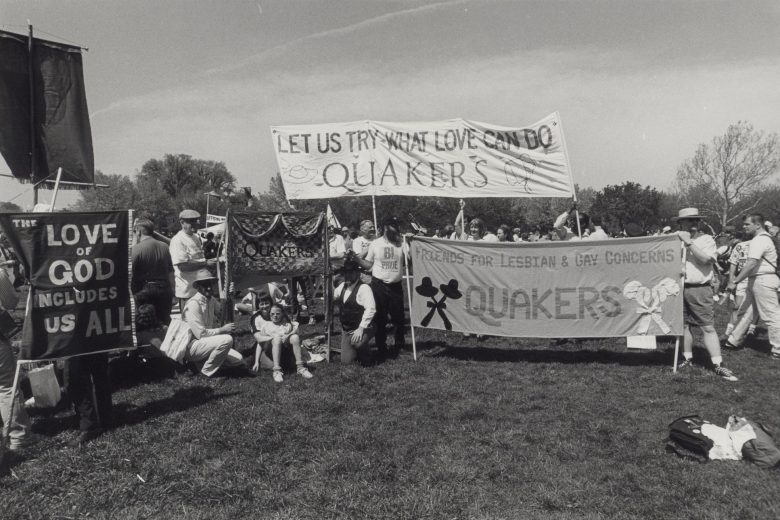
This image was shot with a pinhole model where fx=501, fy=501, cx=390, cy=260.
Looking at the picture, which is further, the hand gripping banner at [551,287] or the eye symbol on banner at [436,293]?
the eye symbol on banner at [436,293]

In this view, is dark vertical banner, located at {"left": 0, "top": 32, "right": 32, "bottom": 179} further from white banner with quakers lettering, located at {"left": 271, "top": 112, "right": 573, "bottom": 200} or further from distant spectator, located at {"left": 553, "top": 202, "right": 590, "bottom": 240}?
distant spectator, located at {"left": 553, "top": 202, "right": 590, "bottom": 240}

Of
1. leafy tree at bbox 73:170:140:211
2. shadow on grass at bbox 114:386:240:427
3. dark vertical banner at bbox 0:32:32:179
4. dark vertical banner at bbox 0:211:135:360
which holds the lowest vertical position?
shadow on grass at bbox 114:386:240:427

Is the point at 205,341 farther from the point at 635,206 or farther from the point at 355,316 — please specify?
the point at 635,206

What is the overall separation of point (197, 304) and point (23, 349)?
2.36 m

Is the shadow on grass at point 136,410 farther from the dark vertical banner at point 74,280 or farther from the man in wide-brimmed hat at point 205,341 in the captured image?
the dark vertical banner at point 74,280

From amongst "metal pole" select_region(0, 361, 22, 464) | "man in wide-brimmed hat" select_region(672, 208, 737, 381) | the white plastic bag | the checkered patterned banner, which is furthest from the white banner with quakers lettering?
"metal pole" select_region(0, 361, 22, 464)

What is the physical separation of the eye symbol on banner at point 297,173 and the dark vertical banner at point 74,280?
14.2 feet

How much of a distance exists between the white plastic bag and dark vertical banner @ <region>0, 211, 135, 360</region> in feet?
3.14

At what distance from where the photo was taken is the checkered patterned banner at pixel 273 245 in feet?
23.9

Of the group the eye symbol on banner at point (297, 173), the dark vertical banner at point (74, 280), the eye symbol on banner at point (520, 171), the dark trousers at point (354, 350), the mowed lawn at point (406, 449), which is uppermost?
the eye symbol on banner at point (297, 173)

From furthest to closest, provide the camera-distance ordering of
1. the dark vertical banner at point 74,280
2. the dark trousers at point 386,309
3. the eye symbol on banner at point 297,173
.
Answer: the eye symbol on banner at point 297,173 < the dark trousers at point 386,309 < the dark vertical banner at point 74,280

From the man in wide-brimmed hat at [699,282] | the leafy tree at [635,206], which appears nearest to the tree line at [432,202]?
the leafy tree at [635,206]

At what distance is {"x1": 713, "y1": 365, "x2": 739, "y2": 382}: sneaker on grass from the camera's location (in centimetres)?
584

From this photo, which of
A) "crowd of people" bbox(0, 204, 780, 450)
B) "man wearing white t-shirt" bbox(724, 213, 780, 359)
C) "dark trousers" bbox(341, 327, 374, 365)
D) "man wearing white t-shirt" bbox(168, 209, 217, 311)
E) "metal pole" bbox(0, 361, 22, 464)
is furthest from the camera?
"man wearing white t-shirt" bbox(168, 209, 217, 311)
